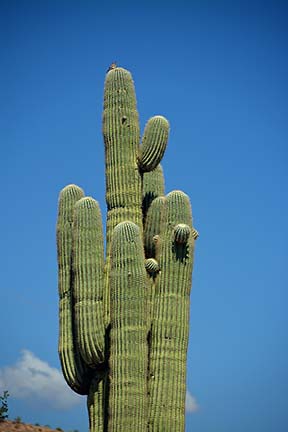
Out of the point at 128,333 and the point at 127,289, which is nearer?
the point at 128,333

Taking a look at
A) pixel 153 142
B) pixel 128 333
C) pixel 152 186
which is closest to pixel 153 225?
pixel 152 186

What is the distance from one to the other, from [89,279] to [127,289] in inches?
29.0

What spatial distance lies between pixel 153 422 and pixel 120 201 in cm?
369

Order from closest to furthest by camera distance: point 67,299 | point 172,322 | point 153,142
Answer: point 172,322
point 67,299
point 153,142

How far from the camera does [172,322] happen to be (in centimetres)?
1242

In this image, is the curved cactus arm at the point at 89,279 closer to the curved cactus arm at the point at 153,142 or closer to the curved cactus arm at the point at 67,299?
the curved cactus arm at the point at 67,299

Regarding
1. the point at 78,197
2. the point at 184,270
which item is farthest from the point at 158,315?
the point at 78,197

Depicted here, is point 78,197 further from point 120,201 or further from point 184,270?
point 184,270

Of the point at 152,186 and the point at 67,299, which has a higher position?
the point at 152,186

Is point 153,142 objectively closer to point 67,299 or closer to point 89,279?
point 89,279

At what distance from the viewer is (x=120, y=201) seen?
13.3m

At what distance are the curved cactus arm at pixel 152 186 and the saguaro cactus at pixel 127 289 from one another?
1.40 feet

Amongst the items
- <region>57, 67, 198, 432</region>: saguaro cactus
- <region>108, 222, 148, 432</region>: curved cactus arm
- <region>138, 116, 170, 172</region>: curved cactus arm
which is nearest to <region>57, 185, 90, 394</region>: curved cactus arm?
<region>57, 67, 198, 432</region>: saguaro cactus

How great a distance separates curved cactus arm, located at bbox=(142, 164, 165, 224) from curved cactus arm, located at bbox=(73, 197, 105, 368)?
5.28 ft
